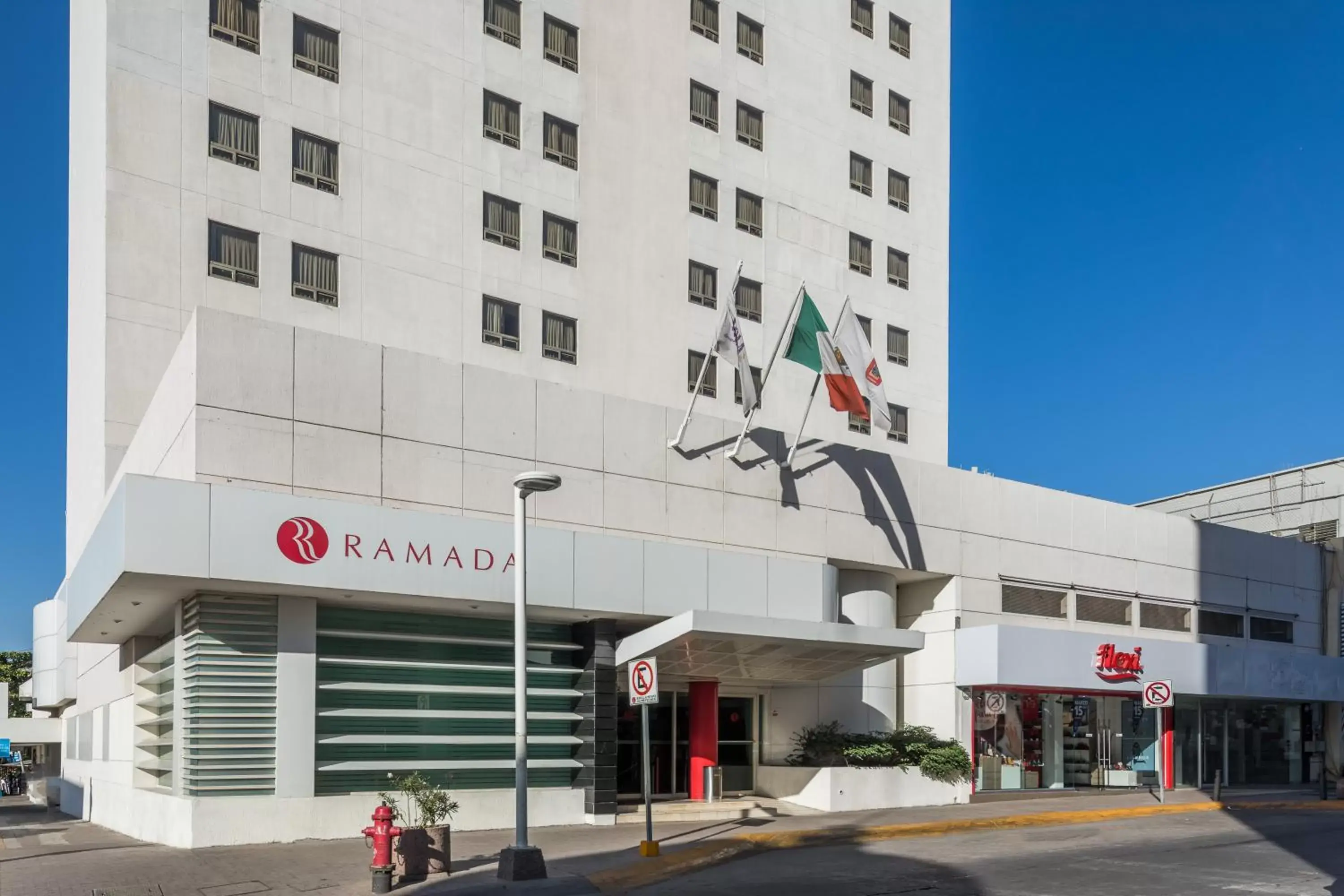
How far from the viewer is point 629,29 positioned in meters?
39.3

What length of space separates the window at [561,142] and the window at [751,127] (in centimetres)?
634

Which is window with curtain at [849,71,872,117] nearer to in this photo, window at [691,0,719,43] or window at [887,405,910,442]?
window at [691,0,719,43]

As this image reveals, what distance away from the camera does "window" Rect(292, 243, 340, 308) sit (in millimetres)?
32625

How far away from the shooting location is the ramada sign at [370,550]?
21.7 metres

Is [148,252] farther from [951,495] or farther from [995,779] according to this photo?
[995,779]

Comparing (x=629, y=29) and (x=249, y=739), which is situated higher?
(x=629, y=29)

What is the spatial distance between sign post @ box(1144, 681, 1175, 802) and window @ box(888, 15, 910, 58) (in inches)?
951

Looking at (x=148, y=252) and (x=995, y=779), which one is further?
(x=995, y=779)

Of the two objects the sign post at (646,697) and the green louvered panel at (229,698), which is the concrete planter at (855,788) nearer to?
the sign post at (646,697)

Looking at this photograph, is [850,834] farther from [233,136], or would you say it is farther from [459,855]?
[233,136]

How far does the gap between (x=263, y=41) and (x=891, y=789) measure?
24.1 metres

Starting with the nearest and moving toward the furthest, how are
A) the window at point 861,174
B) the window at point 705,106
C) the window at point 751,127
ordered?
the window at point 705,106 < the window at point 751,127 < the window at point 861,174

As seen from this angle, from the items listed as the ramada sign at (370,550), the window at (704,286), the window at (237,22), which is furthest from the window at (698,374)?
the ramada sign at (370,550)

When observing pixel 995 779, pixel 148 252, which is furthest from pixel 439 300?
pixel 995 779
